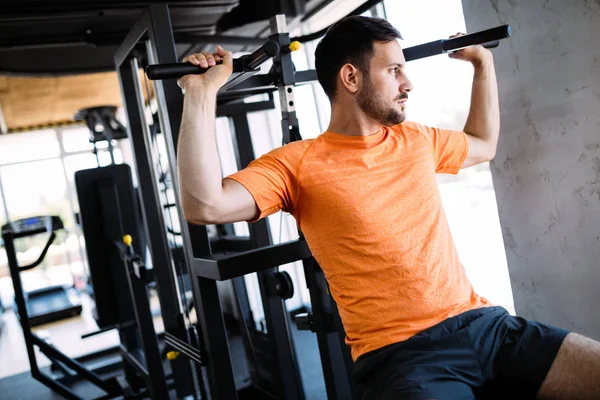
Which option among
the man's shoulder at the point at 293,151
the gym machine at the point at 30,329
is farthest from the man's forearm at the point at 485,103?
the gym machine at the point at 30,329

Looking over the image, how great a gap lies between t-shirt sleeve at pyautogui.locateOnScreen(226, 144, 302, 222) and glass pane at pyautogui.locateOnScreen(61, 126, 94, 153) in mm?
8212

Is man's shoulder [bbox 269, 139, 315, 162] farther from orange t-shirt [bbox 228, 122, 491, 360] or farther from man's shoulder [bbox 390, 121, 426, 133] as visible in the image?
man's shoulder [bbox 390, 121, 426, 133]

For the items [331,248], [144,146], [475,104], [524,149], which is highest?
[144,146]

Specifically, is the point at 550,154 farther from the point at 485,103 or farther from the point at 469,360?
the point at 469,360

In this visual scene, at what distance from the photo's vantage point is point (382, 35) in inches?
54.4

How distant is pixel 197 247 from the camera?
5.90ft

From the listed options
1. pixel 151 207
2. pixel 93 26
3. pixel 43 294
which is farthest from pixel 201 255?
pixel 43 294

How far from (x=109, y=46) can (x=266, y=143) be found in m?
1.63

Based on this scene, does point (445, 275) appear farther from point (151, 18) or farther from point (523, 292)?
point (151, 18)

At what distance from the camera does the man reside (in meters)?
1.16

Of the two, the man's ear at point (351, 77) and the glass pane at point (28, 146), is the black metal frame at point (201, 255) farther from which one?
the glass pane at point (28, 146)

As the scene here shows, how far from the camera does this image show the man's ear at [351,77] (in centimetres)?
139

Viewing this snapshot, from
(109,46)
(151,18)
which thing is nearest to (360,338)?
(151,18)

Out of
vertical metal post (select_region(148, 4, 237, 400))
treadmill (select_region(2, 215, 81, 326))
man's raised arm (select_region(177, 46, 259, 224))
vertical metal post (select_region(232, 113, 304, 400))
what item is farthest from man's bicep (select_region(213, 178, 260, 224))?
treadmill (select_region(2, 215, 81, 326))
